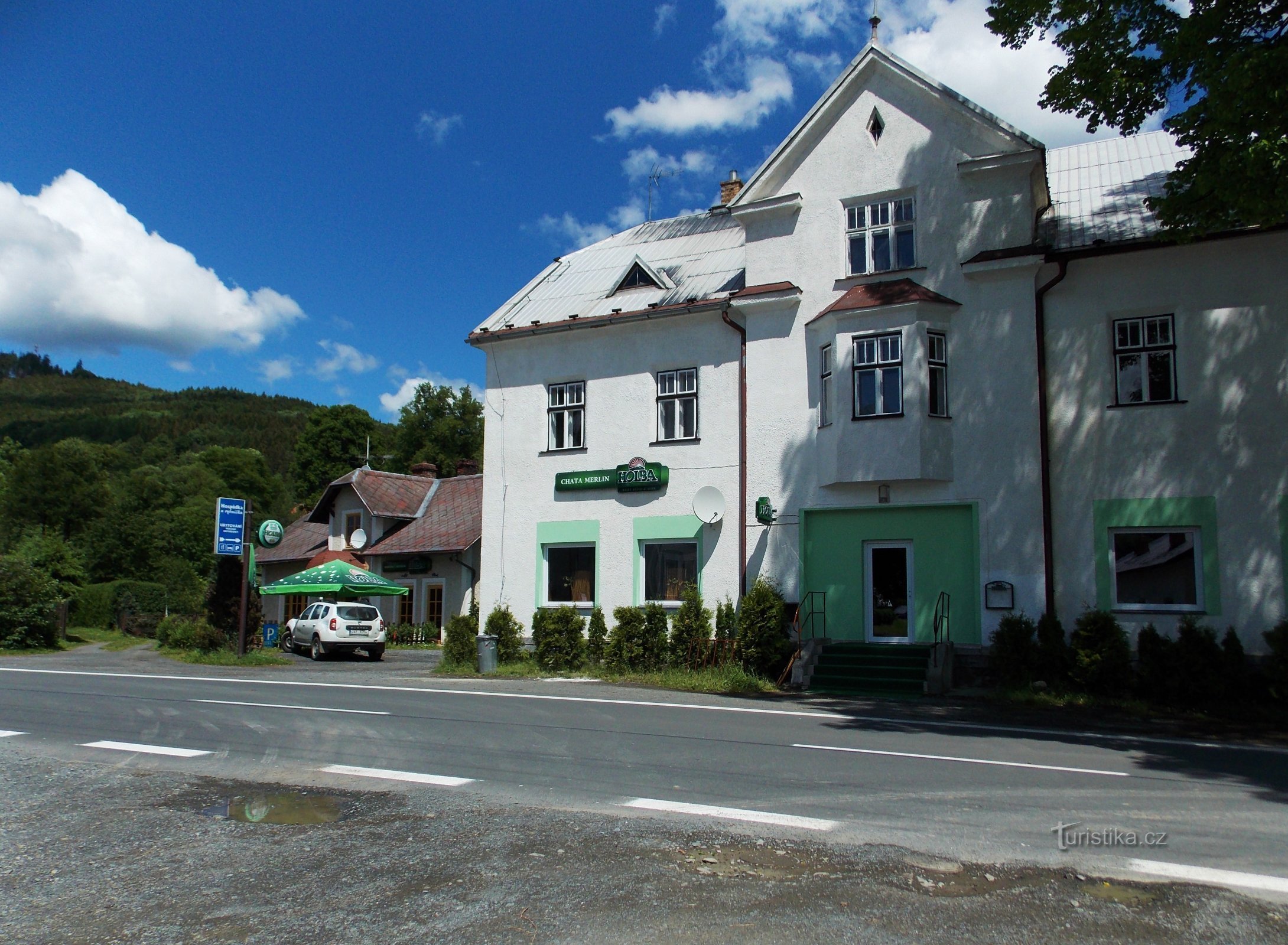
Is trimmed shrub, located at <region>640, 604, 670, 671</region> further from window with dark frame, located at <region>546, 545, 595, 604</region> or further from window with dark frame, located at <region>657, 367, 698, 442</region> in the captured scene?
window with dark frame, located at <region>657, 367, 698, 442</region>

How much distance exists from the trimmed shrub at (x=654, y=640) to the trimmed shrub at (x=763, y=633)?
1.82 m

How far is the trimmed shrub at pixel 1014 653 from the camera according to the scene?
15.9 meters

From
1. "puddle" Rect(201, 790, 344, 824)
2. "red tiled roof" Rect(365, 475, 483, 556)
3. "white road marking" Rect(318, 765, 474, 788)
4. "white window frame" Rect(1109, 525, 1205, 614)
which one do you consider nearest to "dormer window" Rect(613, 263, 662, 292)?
"white window frame" Rect(1109, 525, 1205, 614)

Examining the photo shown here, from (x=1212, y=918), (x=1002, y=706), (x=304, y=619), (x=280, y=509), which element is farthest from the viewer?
(x=280, y=509)

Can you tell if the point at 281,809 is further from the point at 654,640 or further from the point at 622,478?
the point at 622,478

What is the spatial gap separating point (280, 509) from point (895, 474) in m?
88.7

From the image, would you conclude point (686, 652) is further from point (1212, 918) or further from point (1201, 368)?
point (1212, 918)

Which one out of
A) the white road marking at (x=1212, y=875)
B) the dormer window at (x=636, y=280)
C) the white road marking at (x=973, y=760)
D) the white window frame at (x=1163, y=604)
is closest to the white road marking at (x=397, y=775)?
the white road marking at (x=973, y=760)

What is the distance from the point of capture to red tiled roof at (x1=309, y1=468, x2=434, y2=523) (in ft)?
123

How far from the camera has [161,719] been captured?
12.5m

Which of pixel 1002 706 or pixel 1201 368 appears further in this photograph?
pixel 1201 368

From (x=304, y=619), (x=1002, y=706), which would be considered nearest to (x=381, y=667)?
(x=304, y=619)

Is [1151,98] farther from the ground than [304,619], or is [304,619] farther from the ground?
[1151,98]

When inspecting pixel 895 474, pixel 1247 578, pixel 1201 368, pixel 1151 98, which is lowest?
pixel 1247 578
